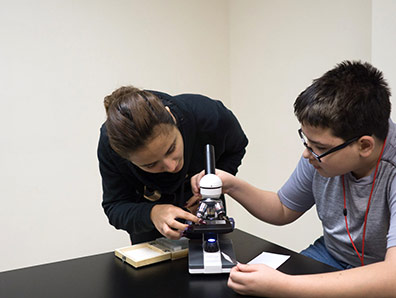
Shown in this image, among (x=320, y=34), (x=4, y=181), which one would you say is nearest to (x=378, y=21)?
(x=320, y=34)

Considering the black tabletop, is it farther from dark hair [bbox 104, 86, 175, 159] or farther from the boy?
dark hair [bbox 104, 86, 175, 159]

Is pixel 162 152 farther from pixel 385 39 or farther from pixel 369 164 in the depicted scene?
pixel 385 39

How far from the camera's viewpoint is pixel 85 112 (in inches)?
96.7

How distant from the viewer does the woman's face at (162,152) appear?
1131 millimetres

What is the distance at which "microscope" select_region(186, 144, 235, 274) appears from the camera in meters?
1.06

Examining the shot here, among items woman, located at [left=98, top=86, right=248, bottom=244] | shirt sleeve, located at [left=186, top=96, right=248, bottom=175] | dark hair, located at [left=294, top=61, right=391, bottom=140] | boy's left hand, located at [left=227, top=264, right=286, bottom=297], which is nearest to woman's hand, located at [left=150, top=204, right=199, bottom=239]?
woman, located at [left=98, top=86, right=248, bottom=244]

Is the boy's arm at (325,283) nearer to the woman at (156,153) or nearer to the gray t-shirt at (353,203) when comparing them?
the gray t-shirt at (353,203)

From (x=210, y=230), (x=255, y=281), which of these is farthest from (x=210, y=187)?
(x=255, y=281)

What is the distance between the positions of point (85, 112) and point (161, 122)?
1476 millimetres

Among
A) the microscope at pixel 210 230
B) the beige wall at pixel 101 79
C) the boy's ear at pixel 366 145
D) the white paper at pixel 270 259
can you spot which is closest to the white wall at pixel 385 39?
the beige wall at pixel 101 79

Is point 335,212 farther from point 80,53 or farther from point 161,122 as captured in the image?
point 80,53

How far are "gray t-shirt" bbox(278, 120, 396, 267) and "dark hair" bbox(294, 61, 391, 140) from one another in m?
0.10

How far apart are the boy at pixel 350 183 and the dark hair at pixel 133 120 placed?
0.28 m

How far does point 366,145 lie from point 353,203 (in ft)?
0.71
